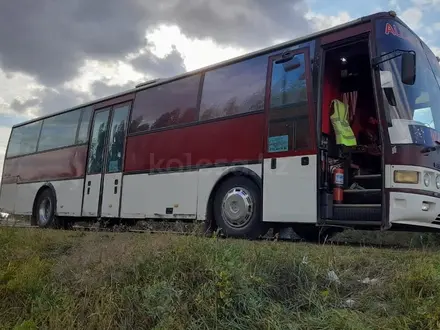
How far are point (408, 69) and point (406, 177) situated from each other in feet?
4.44

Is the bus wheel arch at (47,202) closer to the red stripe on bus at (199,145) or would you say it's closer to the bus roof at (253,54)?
the bus roof at (253,54)

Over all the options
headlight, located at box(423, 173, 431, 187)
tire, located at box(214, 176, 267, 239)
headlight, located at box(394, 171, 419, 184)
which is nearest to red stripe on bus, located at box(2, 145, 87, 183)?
tire, located at box(214, 176, 267, 239)

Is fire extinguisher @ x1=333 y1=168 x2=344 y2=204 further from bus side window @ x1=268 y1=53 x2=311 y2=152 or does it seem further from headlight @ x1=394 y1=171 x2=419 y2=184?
headlight @ x1=394 y1=171 x2=419 y2=184

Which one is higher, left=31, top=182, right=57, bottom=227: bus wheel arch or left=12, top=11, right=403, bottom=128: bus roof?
left=12, top=11, right=403, bottom=128: bus roof

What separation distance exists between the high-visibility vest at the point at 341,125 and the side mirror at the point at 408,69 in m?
1.09

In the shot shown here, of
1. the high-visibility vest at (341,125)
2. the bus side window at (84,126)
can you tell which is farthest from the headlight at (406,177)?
the bus side window at (84,126)

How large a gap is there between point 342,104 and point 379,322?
4408 mm

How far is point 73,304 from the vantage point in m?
3.76

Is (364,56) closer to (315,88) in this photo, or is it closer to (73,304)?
(315,88)

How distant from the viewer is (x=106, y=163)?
10367mm

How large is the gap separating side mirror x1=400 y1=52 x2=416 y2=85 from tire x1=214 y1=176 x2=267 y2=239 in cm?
253

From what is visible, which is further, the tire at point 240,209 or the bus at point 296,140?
the tire at point 240,209

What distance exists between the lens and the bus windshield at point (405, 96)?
5.74 meters

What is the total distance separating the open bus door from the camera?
32.6ft
